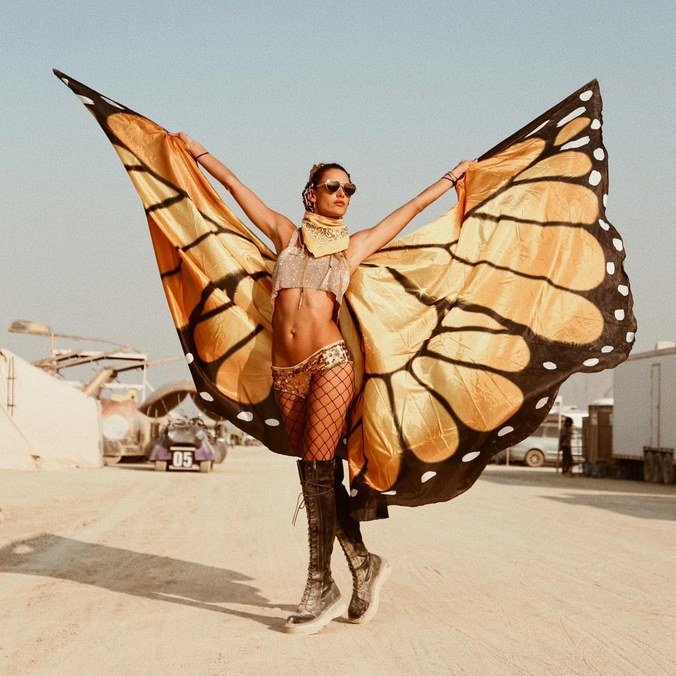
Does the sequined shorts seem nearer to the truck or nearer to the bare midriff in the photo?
the bare midriff

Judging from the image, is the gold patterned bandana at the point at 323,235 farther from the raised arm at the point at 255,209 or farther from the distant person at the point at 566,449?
the distant person at the point at 566,449

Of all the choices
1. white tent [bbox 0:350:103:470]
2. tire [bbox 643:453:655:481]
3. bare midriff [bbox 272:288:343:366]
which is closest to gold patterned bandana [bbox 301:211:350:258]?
bare midriff [bbox 272:288:343:366]

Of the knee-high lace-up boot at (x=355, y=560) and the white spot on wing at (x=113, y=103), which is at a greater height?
the white spot on wing at (x=113, y=103)

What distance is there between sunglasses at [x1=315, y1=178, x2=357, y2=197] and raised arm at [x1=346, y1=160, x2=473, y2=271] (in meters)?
0.25

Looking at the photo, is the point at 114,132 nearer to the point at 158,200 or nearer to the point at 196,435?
the point at 158,200

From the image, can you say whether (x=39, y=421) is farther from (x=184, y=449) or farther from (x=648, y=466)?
(x=648, y=466)

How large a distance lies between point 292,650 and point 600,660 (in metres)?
1.31

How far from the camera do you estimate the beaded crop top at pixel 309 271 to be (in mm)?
5363

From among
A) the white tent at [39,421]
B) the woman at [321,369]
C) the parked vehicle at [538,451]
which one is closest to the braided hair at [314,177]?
the woman at [321,369]

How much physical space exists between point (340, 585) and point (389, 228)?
2.33 metres

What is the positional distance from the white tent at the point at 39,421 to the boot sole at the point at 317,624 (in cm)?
2053

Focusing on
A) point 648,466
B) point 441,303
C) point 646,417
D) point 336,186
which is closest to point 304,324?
point 336,186

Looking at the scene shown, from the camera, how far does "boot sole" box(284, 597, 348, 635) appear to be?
16.3ft

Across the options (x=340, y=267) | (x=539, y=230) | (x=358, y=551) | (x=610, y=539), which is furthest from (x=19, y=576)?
(x=610, y=539)
